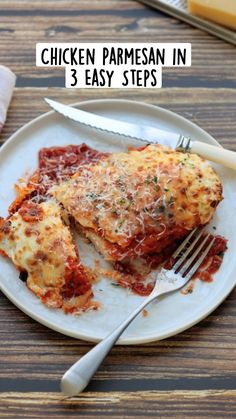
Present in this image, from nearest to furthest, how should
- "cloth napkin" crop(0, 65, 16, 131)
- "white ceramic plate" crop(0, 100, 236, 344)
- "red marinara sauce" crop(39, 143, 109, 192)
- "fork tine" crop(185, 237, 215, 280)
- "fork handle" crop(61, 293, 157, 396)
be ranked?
"fork handle" crop(61, 293, 157, 396)
"white ceramic plate" crop(0, 100, 236, 344)
"fork tine" crop(185, 237, 215, 280)
"red marinara sauce" crop(39, 143, 109, 192)
"cloth napkin" crop(0, 65, 16, 131)

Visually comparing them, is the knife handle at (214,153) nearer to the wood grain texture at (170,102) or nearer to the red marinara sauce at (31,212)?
the wood grain texture at (170,102)

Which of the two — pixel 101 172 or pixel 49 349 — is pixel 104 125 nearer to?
pixel 101 172

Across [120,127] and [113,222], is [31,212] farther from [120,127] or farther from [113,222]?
[120,127]

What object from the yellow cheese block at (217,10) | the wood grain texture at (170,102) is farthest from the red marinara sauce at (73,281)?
the yellow cheese block at (217,10)

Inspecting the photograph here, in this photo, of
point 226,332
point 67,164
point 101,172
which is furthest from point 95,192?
point 226,332

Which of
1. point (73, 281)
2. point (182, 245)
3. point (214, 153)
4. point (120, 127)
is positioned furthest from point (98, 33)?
point (73, 281)

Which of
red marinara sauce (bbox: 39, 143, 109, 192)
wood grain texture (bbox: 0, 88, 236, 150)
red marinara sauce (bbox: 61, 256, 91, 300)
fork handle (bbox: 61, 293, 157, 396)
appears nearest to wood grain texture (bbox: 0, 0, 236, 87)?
wood grain texture (bbox: 0, 88, 236, 150)

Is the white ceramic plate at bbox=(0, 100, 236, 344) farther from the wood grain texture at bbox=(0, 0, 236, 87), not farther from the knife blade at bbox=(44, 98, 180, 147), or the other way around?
the wood grain texture at bbox=(0, 0, 236, 87)
